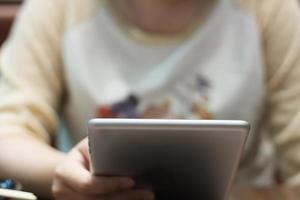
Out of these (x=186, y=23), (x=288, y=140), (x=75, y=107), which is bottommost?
(x=288, y=140)

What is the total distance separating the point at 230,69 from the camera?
3.38 feet

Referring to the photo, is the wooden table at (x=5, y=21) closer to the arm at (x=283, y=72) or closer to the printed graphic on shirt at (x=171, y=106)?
the printed graphic on shirt at (x=171, y=106)

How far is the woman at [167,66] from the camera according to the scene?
1005mm

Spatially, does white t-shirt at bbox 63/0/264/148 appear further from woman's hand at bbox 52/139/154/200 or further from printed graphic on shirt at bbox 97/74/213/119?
woman's hand at bbox 52/139/154/200

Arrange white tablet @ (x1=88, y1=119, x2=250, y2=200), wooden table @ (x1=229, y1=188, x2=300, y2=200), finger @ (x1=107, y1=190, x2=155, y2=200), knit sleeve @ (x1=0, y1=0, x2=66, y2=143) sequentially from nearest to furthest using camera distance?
white tablet @ (x1=88, y1=119, x2=250, y2=200) → finger @ (x1=107, y1=190, x2=155, y2=200) → wooden table @ (x1=229, y1=188, x2=300, y2=200) → knit sleeve @ (x1=0, y1=0, x2=66, y2=143)

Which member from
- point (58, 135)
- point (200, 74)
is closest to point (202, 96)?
point (200, 74)

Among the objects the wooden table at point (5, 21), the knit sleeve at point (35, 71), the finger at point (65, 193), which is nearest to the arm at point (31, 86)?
the knit sleeve at point (35, 71)

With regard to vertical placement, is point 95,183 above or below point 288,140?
above

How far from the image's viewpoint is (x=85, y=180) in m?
0.64

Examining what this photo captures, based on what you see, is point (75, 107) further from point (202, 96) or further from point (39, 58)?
point (202, 96)

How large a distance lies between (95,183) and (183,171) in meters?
0.09

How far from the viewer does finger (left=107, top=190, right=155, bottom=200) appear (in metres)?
0.63

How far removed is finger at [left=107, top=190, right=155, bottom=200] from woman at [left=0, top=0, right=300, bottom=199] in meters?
0.36

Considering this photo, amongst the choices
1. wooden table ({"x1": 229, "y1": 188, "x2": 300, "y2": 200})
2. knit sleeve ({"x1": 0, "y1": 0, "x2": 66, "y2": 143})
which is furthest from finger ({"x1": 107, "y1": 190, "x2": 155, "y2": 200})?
knit sleeve ({"x1": 0, "y1": 0, "x2": 66, "y2": 143})
